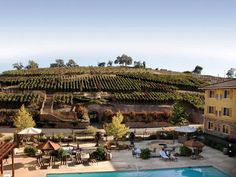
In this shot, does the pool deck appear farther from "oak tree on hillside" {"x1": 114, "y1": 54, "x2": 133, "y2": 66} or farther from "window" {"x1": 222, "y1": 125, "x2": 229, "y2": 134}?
"oak tree on hillside" {"x1": 114, "y1": 54, "x2": 133, "y2": 66}

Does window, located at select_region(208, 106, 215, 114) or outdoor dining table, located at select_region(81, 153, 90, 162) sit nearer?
outdoor dining table, located at select_region(81, 153, 90, 162)

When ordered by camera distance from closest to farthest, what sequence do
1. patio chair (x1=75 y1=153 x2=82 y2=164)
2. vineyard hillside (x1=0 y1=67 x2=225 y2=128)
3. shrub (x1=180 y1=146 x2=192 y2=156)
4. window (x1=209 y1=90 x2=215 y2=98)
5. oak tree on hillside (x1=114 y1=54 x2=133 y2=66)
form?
patio chair (x1=75 y1=153 x2=82 y2=164), shrub (x1=180 y1=146 x2=192 y2=156), window (x1=209 y1=90 x2=215 y2=98), vineyard hillside (x1=0 y1=67 x2=225 y2=128), oak tree on hillside (x1=114 y1=54 x2=133 y2=66)

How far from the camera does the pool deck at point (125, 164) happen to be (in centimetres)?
2378

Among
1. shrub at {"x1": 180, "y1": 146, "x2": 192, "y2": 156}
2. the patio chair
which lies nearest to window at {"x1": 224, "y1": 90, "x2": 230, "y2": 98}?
shrub at {"x1": 180, "y1": 146, "x2": 192, "y2": 156}

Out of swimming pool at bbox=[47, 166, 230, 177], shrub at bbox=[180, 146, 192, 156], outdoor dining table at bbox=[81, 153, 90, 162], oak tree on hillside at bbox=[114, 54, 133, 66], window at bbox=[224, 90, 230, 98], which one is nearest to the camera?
swimming pool at bbox=[47, 166, 230, 177]

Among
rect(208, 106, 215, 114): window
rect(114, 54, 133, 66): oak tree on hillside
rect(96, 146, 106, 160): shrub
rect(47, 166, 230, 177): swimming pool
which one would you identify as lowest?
rect(47, 166, 230, 177): swimming pool

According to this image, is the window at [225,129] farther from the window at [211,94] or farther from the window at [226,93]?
the window at [211,94]

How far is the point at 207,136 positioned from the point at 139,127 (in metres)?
16.9

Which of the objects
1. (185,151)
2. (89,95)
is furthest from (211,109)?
(89,95)

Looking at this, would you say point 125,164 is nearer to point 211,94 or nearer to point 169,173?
point 169,173

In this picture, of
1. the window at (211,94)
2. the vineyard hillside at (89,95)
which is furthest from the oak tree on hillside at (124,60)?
the window at (211,94)

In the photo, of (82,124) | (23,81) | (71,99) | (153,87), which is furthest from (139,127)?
(23,81)

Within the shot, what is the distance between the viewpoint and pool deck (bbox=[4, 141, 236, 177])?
2378cm

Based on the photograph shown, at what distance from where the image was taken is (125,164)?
25.7 metres
